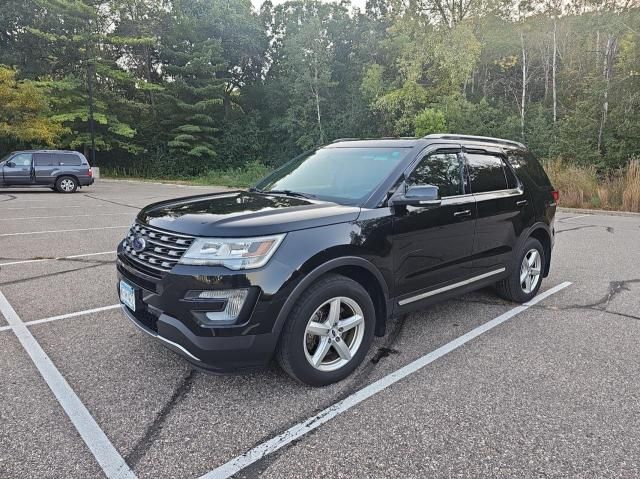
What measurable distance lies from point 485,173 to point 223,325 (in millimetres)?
2935

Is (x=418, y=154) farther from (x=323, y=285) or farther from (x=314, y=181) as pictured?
(x=323, y=285)

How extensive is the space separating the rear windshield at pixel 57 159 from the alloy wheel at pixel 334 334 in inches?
708

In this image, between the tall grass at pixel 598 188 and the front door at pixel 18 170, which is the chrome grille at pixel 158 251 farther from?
the front door at pixel 18 170

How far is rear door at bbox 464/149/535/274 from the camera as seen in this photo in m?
4.10

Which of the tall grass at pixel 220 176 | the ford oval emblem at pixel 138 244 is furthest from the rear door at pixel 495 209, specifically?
the tall grass at pixel 220 176

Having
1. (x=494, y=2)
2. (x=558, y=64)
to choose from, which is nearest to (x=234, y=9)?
(x=494, y=2)

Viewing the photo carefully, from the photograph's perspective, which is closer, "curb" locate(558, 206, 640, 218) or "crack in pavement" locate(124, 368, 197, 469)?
"crack in pavement" locate(124, 368, 197, 469)

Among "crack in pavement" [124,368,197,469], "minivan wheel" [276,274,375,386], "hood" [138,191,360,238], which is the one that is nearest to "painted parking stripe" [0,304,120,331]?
"hood" [138,191,360,238]

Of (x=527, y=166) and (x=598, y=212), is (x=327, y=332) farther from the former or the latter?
(x=598, y=212)

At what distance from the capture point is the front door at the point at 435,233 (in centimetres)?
340

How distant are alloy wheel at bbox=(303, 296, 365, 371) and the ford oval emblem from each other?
1.21 meters

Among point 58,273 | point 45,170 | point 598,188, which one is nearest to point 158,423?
point 58,273

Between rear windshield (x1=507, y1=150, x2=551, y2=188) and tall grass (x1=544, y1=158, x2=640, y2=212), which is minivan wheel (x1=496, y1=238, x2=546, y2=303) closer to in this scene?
rear windshield (x1=507, y1=150, x2=551, y2=188)

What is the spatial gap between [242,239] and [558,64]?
3271cm
